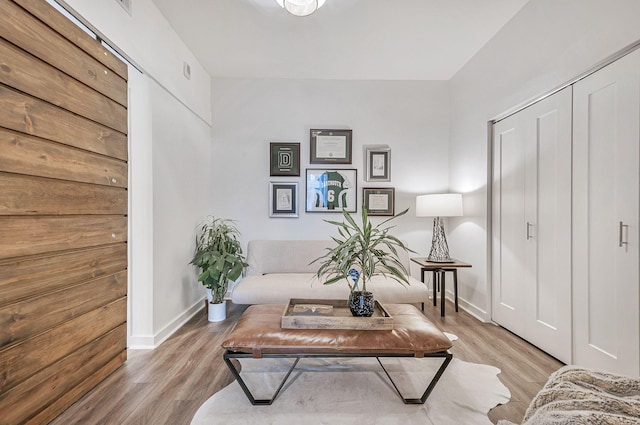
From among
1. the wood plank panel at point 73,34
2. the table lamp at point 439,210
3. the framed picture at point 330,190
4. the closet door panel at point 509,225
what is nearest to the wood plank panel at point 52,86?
the wood plank panel at point 73,34

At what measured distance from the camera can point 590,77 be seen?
6.51ft

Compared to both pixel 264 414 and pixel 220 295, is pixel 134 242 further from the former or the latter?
pixel 264 414

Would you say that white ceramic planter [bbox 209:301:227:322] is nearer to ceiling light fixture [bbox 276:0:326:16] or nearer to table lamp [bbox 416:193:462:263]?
table lamp [bbox 416:193:462:263]

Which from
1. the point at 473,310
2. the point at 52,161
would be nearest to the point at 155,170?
the point at 52,161

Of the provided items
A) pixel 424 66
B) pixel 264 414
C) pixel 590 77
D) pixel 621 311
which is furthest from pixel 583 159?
pixel 264 414

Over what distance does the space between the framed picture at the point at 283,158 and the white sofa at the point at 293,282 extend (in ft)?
3.00

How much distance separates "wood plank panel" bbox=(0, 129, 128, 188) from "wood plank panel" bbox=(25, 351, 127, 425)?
3.89 ft

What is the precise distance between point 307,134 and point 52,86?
8.83ft

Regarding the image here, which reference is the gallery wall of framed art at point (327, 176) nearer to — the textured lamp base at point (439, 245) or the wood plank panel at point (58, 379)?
the textured lamp base at point (439, 245)

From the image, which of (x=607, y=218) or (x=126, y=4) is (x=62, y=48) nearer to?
(x=126, y=4)

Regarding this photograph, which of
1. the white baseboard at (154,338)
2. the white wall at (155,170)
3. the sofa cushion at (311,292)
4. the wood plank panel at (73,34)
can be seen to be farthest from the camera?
the sofa cushion at (311,292)

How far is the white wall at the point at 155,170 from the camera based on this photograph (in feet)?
7.67

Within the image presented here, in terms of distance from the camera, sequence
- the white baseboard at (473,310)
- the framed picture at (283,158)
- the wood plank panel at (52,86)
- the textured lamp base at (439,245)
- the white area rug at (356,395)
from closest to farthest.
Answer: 1. the wood plank panel at (52,86)
2. the white area rug at (356,395)
3. the white baseboard at (473,310)
4. the textured lamp base at (439,245)
5. the framed picture at (283,158)

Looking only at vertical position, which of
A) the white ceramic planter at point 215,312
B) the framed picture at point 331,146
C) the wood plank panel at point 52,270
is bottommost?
the white ceramic planter at point 215,312
